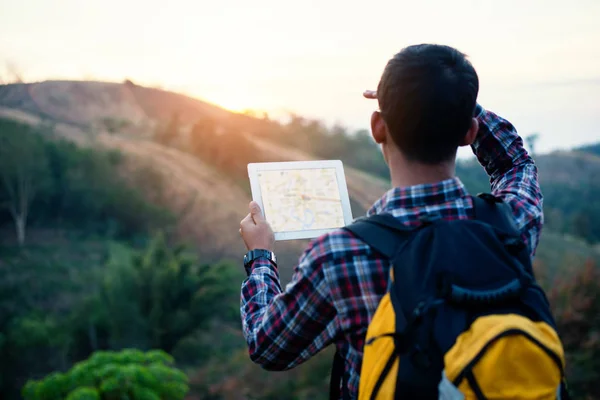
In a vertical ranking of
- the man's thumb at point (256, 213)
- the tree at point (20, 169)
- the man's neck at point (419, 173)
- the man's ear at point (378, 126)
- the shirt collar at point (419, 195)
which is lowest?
the tree at point (20, 169)

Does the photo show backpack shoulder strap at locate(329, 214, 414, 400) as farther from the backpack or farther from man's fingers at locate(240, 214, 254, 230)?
man's fingers at locate(240, 214, 254, 230)

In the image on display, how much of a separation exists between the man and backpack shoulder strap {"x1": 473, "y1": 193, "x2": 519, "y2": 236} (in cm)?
2

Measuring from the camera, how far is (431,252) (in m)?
1.09

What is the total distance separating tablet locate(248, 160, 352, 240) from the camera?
5.54 feet

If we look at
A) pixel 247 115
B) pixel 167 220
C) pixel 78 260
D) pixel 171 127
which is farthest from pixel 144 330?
pixel 247 115

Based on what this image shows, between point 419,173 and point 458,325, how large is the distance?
13.4 inches

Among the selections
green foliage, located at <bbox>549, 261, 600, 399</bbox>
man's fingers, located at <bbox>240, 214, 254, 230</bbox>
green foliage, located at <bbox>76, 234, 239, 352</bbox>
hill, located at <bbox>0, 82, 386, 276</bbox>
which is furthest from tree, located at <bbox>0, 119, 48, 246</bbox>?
man's fingers, located at <bbox>240, 214, 254, 230</bbox>

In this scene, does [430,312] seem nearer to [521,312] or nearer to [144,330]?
[521,312]

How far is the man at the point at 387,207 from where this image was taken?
1176mm

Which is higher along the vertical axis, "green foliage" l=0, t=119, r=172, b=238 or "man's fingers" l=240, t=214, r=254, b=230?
"man's fingers" l=240, t=214, r=254, b=230

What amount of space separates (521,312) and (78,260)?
22386mm

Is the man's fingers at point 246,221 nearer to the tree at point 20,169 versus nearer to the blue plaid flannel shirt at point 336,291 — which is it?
the blue plaid flannel shirt at point 336,291

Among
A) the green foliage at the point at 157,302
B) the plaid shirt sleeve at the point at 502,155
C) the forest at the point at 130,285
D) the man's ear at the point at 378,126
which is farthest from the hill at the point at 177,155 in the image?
the man's ear at the point at 378,126

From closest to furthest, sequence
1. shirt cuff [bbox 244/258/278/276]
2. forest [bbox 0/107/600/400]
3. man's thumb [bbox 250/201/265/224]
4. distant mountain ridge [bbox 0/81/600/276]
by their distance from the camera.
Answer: shirt cuff [bbox 244/258/278/276] → man's thumb [bbox 250/201/265/224] → forest [bbox 0/107/600/400] → distant mountain ridge [bbox 0/81/600/276]
